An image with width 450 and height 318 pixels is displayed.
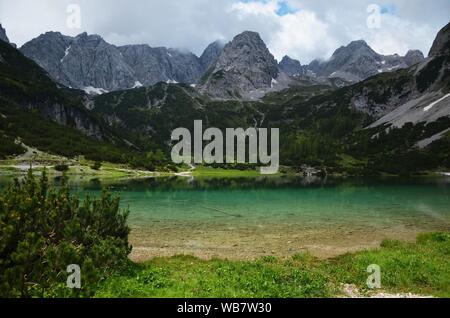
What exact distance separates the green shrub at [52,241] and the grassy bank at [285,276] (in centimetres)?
132

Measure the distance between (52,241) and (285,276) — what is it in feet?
44.0

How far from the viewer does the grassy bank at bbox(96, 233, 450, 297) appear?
19.2m

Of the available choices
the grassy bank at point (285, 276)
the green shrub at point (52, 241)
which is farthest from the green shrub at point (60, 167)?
the green shrub at point (52, 241)

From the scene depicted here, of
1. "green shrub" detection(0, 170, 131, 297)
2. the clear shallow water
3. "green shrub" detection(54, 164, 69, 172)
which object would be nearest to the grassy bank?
"green shrub" detection(0, 170, 131, 297)

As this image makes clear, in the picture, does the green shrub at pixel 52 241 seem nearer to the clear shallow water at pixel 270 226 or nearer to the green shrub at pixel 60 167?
the clear shallow water at pixel 270 226

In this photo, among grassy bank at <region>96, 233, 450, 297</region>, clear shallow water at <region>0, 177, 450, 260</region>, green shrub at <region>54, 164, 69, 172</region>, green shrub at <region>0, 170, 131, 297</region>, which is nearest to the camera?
green shrub at <region>0, 170, 131, 297</region>

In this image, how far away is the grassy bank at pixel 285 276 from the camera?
19.2 meters

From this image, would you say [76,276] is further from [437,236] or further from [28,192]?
[437,236]

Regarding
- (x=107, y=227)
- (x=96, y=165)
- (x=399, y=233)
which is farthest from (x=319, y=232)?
(x=96, y=165)

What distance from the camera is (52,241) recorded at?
73.8ft

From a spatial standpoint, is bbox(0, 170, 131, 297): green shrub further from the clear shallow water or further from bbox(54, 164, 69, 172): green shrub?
bbox(54, 164, 69, 172): green shrub

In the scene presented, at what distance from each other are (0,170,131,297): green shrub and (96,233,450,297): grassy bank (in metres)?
1.32

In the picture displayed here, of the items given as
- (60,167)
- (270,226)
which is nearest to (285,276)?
(270,226)

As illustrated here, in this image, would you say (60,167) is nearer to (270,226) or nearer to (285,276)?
(270,226)
